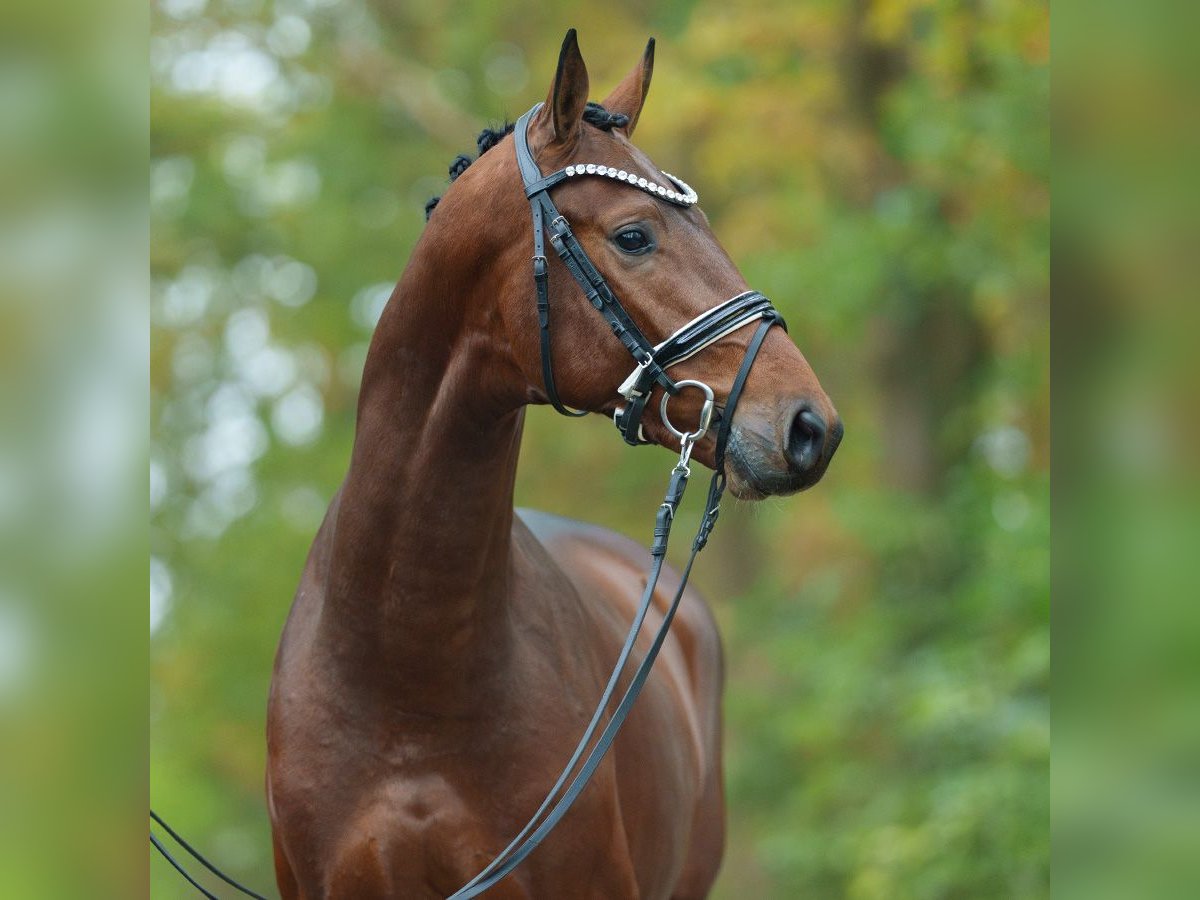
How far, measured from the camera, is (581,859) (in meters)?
3.22

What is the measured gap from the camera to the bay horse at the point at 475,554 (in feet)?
9.36

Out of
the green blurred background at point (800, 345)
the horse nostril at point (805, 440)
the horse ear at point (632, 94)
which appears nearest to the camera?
the horse nostril at point (805, 440)

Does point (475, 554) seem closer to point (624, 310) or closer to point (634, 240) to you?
point (624, 310)

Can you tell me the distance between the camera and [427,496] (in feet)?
10.0

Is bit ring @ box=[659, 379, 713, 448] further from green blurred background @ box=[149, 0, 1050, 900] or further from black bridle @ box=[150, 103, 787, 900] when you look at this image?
green blurred background @ box=[149, 0, 1050, 900]

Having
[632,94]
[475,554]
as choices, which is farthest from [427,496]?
[632,94]

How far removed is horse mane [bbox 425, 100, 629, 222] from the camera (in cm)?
305

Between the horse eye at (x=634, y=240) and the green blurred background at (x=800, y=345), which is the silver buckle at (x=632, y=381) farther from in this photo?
the green blurred background at (x=800, y=345)

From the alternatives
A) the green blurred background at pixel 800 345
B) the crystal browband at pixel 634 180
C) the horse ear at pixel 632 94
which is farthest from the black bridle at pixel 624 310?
the green blurred background at pixel 800 345

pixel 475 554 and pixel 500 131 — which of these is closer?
pixel 475 554

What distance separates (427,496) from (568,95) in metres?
0.89

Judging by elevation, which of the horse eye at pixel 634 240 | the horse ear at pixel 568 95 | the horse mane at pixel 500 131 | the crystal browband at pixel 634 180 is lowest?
the horse eye at pixel 634 240
